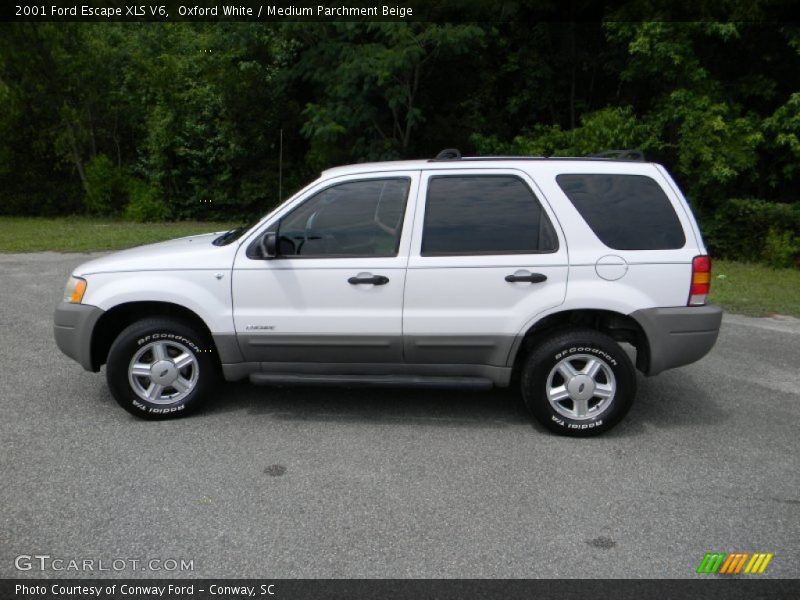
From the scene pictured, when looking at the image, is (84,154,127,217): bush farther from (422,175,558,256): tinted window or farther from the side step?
(422,175,558,256): tinted window

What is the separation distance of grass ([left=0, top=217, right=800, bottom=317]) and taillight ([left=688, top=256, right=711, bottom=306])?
4.83 m

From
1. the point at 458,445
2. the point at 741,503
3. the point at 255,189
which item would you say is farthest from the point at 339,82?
the point at 741,503

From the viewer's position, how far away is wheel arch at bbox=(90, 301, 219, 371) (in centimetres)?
540

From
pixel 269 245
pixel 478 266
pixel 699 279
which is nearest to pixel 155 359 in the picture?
pixel 269 245

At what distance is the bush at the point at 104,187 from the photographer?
22.3 metres

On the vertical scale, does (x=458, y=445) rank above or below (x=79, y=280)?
below

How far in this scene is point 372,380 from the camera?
528 centimetres

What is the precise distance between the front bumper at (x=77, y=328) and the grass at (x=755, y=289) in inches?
299

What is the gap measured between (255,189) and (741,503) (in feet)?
62.0

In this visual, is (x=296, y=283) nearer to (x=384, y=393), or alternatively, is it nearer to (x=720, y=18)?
A: (x=384, y=393)

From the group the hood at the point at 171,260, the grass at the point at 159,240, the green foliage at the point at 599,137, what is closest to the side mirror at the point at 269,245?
the hood at the point at 171,260

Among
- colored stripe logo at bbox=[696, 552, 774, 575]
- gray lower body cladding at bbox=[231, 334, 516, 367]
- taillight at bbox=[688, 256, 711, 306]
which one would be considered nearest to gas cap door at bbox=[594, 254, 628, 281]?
taillight at bbox=[688, 256, 711, 306]

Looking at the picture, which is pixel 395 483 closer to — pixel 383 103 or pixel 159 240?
pixel 159 240
